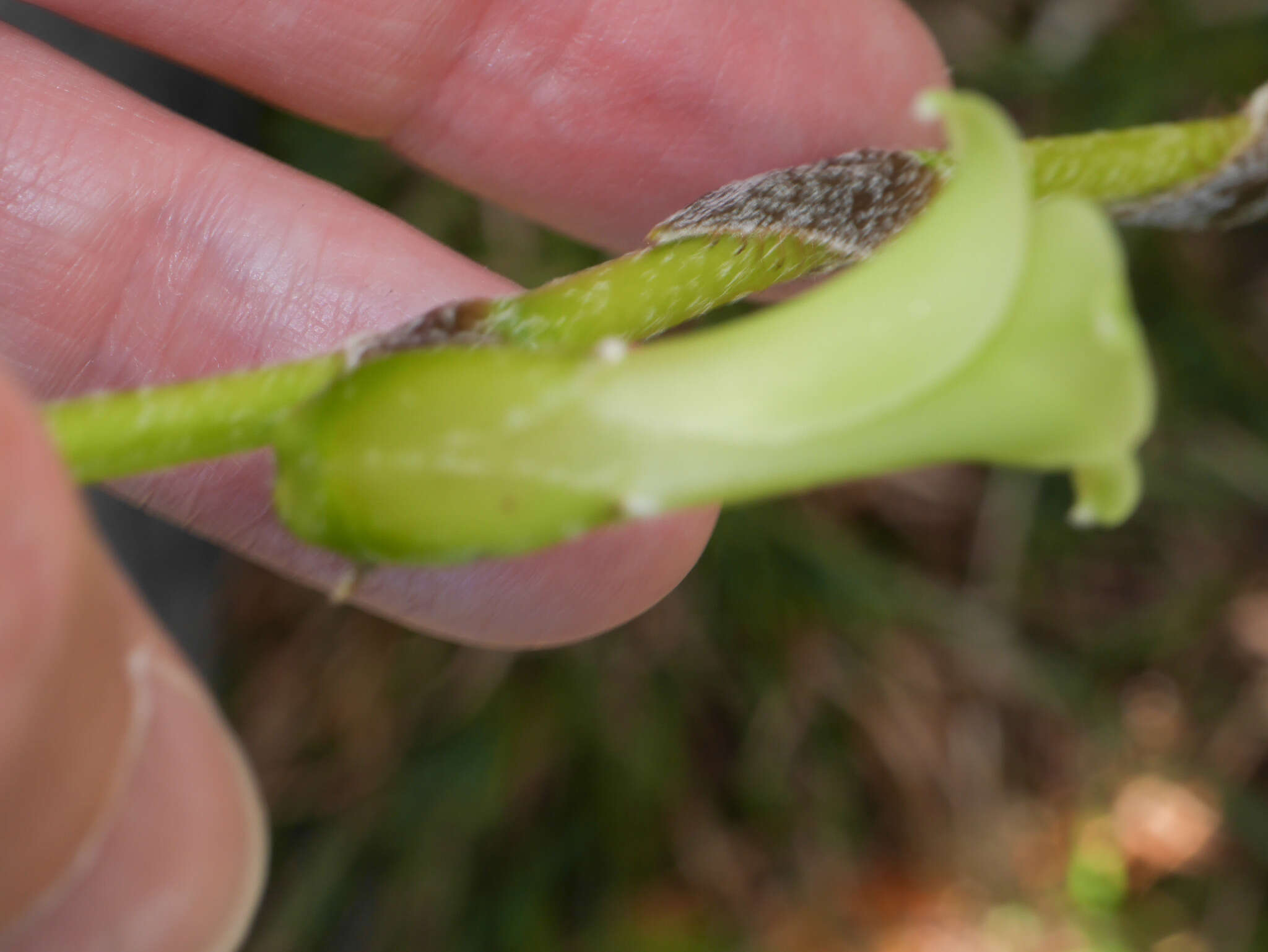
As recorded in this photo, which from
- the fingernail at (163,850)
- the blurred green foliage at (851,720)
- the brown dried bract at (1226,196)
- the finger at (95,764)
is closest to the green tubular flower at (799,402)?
the finger at (95,764)

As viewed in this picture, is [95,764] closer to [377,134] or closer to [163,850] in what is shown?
[163,850]

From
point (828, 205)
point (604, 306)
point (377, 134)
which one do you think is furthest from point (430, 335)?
point (377, 134)

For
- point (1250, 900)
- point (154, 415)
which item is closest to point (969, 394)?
point (154, 415)

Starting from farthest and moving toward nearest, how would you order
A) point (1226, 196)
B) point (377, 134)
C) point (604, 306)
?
point (377, 134), point (1226, 196), point (604, 306)

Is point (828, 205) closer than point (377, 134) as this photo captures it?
Yes

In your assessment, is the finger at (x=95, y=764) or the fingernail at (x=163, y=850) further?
the fingernail at (x=163, y=850)

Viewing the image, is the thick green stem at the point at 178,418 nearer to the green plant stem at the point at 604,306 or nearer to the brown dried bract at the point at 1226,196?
the green plant stem at the point at 604,306

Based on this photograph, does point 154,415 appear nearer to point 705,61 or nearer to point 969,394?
point 969,394
